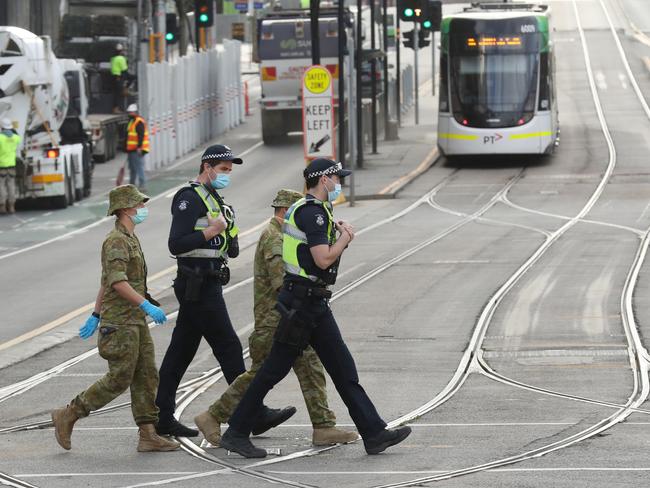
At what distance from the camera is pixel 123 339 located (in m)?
10.5

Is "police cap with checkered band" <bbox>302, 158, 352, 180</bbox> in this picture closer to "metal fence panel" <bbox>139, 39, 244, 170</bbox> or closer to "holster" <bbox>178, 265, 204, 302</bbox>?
"holster" <bbox>178, 265, 204, 302</bbox>

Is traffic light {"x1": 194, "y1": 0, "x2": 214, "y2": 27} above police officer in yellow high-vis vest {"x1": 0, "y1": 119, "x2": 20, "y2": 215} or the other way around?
above

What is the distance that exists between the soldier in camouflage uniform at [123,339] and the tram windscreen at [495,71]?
27.0m

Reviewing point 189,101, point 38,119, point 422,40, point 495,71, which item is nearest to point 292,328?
point 38,119

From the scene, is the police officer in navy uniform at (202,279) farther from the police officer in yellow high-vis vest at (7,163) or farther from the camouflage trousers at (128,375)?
the police officer in yellow high-vis vest at (7,163)

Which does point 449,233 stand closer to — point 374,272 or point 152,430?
point 374,272

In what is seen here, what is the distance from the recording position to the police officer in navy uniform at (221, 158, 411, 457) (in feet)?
33.2

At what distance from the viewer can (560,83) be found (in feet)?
205

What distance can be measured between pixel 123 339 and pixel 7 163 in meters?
20.1

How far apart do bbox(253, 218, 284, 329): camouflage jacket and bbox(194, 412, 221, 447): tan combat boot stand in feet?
2.22

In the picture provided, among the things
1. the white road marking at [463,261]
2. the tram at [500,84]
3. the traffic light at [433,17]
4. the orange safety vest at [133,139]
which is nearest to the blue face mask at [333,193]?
the white road marking at [463,261]

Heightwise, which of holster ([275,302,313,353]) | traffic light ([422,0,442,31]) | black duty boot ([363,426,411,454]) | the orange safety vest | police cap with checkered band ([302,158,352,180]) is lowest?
the orange safety vest

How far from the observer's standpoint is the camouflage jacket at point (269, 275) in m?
10.7

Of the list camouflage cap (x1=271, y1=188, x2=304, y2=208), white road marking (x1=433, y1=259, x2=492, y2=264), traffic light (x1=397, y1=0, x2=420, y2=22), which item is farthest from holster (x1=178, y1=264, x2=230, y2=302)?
traffic light (x1=397, y1=0, x2=420, y2=22)
